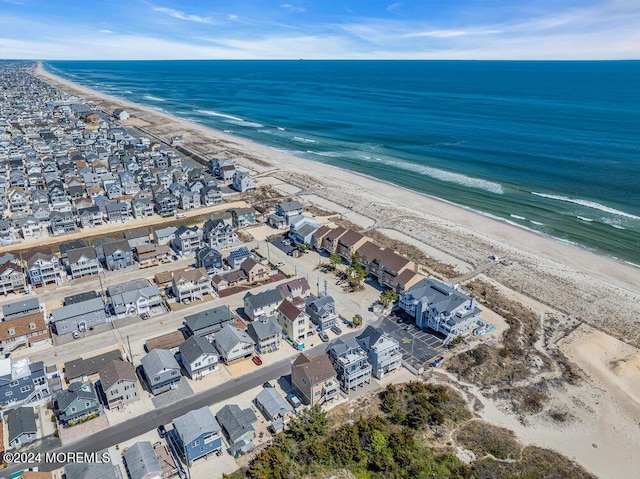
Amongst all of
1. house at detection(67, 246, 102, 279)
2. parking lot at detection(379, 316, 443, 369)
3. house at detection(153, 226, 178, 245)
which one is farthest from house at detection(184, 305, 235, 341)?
house at detection(153, 226, 178, 245)

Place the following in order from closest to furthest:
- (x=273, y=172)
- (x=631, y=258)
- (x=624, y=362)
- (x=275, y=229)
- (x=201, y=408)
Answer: (x=201, y=408) → (x=624, y=362) → (x=631, y=258) → (x=275, y=229) → (x=273, y=172)

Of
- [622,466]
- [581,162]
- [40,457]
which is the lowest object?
[40,457]

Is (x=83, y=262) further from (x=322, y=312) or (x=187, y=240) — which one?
(x=322, y=312)

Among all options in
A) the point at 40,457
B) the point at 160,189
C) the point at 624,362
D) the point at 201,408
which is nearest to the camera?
the point at 40,457

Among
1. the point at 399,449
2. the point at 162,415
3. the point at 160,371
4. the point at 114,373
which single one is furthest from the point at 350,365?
the point at 114,373

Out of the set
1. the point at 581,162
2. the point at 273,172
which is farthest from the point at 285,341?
the point at 581,162

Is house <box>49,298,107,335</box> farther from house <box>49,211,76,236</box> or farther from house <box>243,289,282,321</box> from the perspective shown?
house <box>49,211,76,236</box>

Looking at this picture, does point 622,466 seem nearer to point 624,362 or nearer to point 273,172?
point 624,362
